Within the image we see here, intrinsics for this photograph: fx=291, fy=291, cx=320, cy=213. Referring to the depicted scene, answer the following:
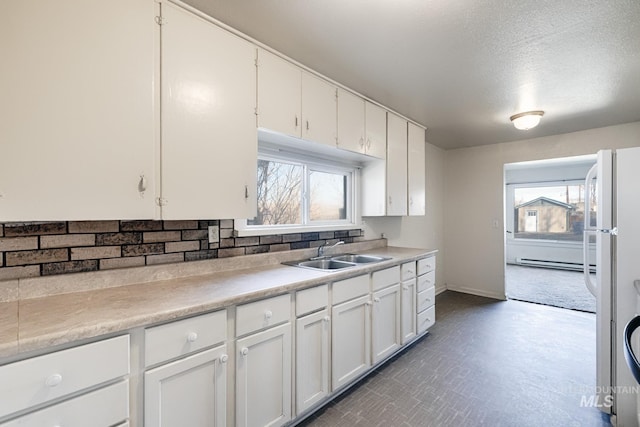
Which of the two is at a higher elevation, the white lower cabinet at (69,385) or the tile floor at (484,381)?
the white lower cabinet at (69,385)

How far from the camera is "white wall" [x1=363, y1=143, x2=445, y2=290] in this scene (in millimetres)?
3762

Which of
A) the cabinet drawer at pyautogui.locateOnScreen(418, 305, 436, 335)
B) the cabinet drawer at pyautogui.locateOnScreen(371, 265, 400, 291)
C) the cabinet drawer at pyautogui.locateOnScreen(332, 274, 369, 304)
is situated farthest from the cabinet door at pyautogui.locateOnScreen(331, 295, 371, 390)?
the cabinet drawer at pyautogui.locateOnScreen(418, 305, 436, 335)

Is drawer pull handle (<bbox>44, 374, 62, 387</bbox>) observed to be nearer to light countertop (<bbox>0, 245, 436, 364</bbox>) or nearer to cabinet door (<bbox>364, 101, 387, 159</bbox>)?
light countertop (<bbox>0, 245, 436, 364</bbox>)

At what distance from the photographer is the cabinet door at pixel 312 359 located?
1743 mm

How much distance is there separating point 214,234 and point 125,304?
774mm

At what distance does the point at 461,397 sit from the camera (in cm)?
210

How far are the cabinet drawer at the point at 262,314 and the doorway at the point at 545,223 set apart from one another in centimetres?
524

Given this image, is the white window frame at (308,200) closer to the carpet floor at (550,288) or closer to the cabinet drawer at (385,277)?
the cabinet drawer at (385,277)

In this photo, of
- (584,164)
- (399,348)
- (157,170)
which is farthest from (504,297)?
(157,170)

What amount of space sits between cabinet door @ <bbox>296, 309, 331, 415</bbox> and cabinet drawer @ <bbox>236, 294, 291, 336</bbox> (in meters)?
0.15

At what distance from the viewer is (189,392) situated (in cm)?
127

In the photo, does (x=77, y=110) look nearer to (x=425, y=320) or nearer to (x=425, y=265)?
(x=425, y=265)

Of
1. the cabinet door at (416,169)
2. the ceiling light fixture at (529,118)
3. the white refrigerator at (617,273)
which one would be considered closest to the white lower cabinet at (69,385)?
the white refrigerator at (617,273)

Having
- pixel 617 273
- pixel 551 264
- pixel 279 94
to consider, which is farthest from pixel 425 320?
pixel 551 264
